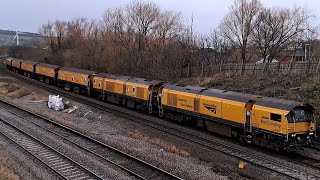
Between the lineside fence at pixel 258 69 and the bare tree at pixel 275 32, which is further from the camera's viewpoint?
the bare tree at pixel 275 32

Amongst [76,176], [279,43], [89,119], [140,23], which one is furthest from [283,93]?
[140,23]

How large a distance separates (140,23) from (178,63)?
51.0ft

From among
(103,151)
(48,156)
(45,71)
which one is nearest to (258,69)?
(103,151)

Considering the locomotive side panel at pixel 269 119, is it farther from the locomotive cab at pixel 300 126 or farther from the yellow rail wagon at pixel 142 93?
the yellow rail wagon at pixel 142 93

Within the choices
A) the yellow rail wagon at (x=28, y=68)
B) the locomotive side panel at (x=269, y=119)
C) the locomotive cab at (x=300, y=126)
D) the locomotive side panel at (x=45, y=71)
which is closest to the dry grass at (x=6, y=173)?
the locomotive side panel at (x=269, y=119)

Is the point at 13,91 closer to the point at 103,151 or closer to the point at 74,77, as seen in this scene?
the point at 74,77

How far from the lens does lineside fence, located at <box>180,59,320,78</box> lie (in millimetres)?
34219

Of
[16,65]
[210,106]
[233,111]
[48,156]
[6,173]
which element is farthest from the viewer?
[16,65]

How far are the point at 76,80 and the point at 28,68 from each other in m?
22.0

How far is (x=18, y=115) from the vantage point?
94.2 feet

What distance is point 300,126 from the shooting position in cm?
1970

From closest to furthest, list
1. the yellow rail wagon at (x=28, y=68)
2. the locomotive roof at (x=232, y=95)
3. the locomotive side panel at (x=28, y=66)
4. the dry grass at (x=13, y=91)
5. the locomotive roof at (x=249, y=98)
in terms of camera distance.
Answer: the locomotive roof at (x=249, y=98) → the locomotive roof at (x=232, y=95) → the dry grass at (x=13, y=91) → the yellow rail wagon at (x=28, y=68) → the locomotive side panel at (x=28, y=66)

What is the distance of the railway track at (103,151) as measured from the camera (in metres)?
15.2

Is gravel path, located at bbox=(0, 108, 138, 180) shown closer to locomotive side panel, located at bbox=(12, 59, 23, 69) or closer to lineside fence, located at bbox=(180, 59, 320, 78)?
lineside fence, located at bbox=(180, 59, 320, 78)
